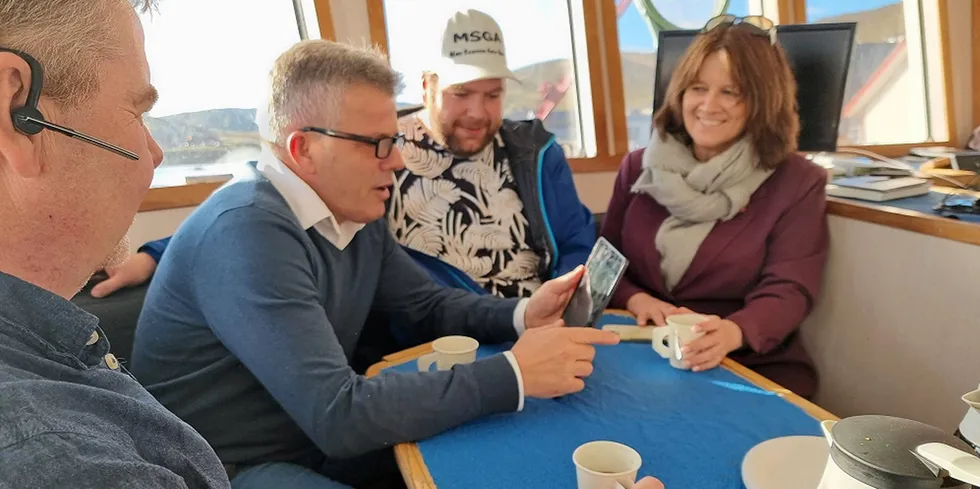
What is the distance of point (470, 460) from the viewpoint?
1.00m

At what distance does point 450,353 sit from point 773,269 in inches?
36.8

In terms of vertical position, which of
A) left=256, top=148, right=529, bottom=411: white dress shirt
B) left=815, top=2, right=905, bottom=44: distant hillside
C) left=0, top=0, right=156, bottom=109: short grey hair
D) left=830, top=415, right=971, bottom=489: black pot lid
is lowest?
left=830, top=415, right=971, bottom=489: black pot lid

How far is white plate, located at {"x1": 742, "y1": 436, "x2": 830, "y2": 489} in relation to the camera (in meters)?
0.91

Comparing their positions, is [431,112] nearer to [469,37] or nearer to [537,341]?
[469,37]

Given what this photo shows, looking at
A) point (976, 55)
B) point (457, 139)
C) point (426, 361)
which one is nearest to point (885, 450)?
point (426, 361)

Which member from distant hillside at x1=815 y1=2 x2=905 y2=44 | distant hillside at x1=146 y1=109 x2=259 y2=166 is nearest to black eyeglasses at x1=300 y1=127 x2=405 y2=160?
distant hillside at x1=146 y1=109 x2=259 y2=166

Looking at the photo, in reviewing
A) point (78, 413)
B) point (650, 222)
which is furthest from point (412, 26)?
point (78, 413)

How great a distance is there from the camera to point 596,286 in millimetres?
1411

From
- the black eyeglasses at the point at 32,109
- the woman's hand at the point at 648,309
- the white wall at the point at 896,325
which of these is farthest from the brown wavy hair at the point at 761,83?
the black eyeglasses at the point at 32,109

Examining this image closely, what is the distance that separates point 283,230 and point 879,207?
4.75 ft

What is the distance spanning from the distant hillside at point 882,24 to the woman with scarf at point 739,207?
205cm

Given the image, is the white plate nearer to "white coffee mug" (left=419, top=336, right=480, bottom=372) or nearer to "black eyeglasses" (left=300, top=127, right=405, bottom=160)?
"white coffee mug" (left=419, top=336, right=480, bottom=372)

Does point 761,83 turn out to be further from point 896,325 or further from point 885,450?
point 885,450

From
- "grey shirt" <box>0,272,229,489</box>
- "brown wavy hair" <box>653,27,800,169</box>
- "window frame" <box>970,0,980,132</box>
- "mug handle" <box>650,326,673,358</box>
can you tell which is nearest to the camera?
"grey shirt" <box>0,272,229,489</box>
